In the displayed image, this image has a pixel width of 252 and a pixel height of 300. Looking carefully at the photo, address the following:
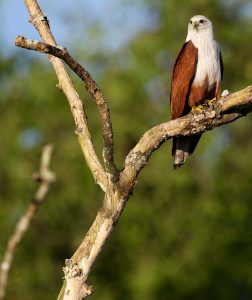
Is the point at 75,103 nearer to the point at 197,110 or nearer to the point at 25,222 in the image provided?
the point at 25,222

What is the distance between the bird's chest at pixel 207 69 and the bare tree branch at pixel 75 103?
2642mm

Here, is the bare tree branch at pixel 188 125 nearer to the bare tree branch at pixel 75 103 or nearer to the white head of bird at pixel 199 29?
the bare tree branch at pixel 75 103

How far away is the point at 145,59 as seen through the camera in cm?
2195

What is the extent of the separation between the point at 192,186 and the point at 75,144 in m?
3.11

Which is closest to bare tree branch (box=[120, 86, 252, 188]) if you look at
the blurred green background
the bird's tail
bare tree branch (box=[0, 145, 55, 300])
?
bare tree branch (box=[0, 145, 55, 300])

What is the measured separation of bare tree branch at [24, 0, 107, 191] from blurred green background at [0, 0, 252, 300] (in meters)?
12.9

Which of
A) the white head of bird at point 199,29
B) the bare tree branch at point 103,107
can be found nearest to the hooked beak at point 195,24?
the white head of bird at point 199,29

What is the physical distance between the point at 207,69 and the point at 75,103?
2.97m

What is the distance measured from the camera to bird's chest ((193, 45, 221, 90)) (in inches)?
322

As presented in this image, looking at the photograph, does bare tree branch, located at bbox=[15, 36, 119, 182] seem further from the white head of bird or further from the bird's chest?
the white head of bird

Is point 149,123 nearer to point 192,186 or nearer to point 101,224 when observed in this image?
point 192,186

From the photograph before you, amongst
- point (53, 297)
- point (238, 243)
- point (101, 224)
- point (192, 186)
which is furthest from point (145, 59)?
point (101, 224)

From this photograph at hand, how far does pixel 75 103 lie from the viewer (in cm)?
549

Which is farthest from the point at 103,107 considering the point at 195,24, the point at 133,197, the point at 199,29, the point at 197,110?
the point at 133,197
